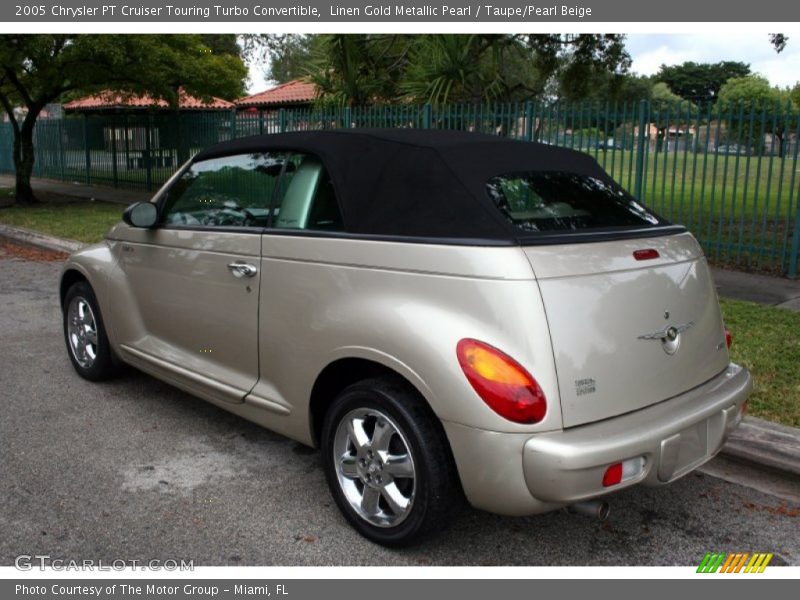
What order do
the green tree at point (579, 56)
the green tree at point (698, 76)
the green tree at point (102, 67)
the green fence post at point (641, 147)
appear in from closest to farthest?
the green fence post at point (641, 147) → the green tree at point (102, 67) → the green tree at point (579, 56) → the green tree at point (698, 76)

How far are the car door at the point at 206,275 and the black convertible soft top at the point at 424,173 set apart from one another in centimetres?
45

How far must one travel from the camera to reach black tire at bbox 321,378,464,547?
2.96 meters

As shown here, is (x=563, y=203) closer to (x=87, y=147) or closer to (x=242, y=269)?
(x=242, y=269)

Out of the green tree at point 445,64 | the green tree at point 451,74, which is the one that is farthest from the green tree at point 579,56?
the green tree at point 451,74

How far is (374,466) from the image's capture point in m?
3.18

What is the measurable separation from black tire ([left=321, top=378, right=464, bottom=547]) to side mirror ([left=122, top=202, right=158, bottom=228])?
6.00ft

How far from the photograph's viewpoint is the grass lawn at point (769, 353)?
4488mm

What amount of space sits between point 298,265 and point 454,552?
142cm

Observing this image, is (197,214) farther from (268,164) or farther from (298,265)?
(298,265)

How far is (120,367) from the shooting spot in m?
5.27

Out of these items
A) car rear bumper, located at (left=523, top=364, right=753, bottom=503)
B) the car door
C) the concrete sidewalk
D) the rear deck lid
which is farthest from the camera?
the concrete sidewalk

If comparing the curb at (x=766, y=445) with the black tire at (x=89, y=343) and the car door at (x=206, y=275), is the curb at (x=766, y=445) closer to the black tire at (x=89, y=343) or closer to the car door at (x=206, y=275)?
the car door at (x=206, y=275)

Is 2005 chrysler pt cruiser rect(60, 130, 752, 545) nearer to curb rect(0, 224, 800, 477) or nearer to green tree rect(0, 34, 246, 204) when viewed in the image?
curb rect(0, 224, 800, 477)

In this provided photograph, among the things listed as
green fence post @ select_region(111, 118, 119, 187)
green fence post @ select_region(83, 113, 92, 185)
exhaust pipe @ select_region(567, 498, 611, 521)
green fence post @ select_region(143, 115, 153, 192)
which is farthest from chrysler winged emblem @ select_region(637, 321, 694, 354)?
green fence post @ select_region(83, 113, 92, 185)
